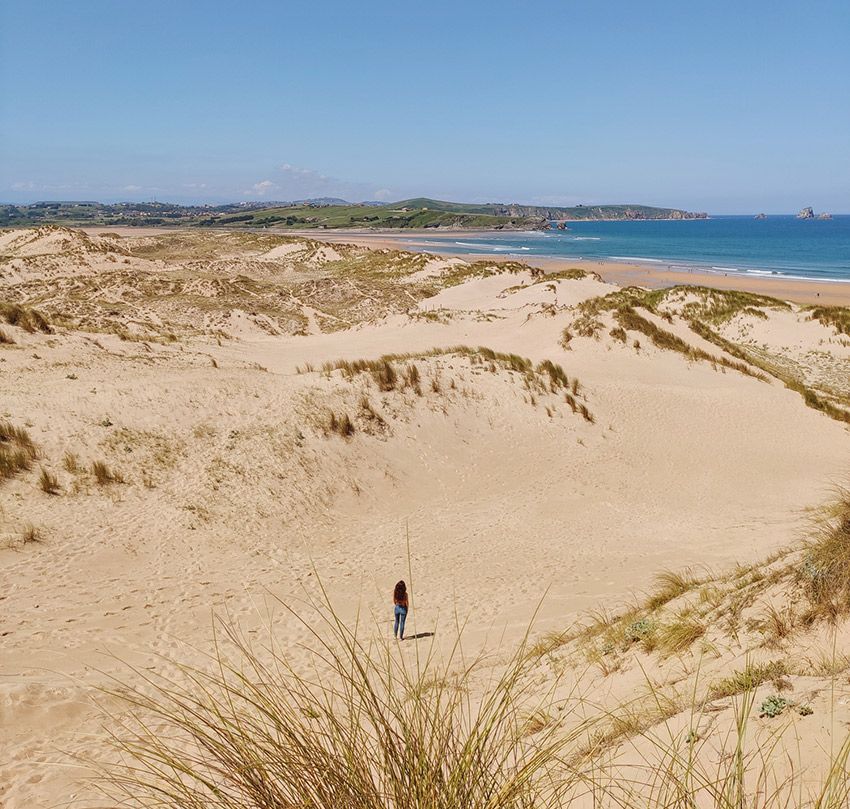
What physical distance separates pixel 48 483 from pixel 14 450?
1334 mm

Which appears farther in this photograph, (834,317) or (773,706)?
(834,317)

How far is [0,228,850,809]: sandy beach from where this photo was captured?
5.77m

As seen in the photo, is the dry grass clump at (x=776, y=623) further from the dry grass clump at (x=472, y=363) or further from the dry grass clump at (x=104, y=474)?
the dry grass clump at (x=472, y=363)

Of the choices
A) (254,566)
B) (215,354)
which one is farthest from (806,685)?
(215,354)

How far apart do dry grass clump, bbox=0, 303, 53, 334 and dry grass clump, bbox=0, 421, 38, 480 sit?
1091 centimetres

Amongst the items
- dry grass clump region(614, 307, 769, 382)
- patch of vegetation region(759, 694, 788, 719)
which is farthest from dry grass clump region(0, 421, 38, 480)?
dry grass clump region(614, 307, 769, 382)

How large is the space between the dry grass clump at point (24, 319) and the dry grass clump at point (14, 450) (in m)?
10.9

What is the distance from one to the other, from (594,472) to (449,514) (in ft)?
16.3

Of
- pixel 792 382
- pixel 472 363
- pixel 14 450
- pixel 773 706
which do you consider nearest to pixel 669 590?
pixel 773 706

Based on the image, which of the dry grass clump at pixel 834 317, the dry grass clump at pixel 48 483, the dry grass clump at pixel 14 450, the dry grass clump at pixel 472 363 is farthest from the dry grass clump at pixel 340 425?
the dry grass clump at pixel 834 317

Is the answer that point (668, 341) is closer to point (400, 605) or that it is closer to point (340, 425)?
Result: point (340, 425)

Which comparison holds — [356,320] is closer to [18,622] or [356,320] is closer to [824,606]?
[18,622]

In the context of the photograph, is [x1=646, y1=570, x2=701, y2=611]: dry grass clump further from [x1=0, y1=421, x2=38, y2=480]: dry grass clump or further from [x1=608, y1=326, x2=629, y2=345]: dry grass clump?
[x1=608, y1=326, x2=629, y2=345]: dry grass clump

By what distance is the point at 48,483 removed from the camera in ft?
35.4
